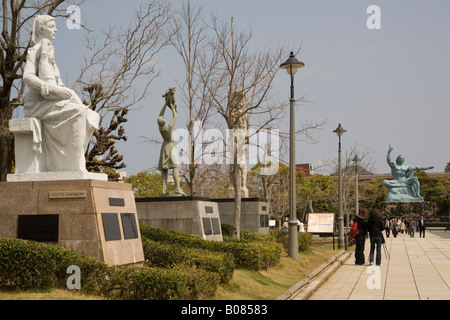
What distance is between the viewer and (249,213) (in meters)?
23.4

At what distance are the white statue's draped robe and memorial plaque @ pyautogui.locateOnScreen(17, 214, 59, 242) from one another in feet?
3.45

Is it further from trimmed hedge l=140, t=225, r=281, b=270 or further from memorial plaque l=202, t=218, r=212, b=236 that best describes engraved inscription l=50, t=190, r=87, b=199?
memorial plaque l=202, t=218, r=212, b=236

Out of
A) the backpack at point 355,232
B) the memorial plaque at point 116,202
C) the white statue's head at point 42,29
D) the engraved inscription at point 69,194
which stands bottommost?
the backpack at point 355,232

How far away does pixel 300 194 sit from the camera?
64.1 metres

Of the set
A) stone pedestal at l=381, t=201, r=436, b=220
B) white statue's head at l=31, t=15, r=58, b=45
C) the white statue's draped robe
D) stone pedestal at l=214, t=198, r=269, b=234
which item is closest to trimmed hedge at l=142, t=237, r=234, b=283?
the white statue's draped robe

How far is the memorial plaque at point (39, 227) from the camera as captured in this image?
9758 mm

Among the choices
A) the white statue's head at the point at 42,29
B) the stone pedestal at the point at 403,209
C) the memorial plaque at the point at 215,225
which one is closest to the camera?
the white statue's head at the point at 42,29

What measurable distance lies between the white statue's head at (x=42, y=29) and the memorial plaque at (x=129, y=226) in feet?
12.4

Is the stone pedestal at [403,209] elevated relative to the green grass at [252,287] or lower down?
elevated

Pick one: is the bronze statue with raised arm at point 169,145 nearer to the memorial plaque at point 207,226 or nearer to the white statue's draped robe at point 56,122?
the memorial plaque at point 207,226

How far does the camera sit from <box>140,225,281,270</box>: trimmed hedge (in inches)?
509
